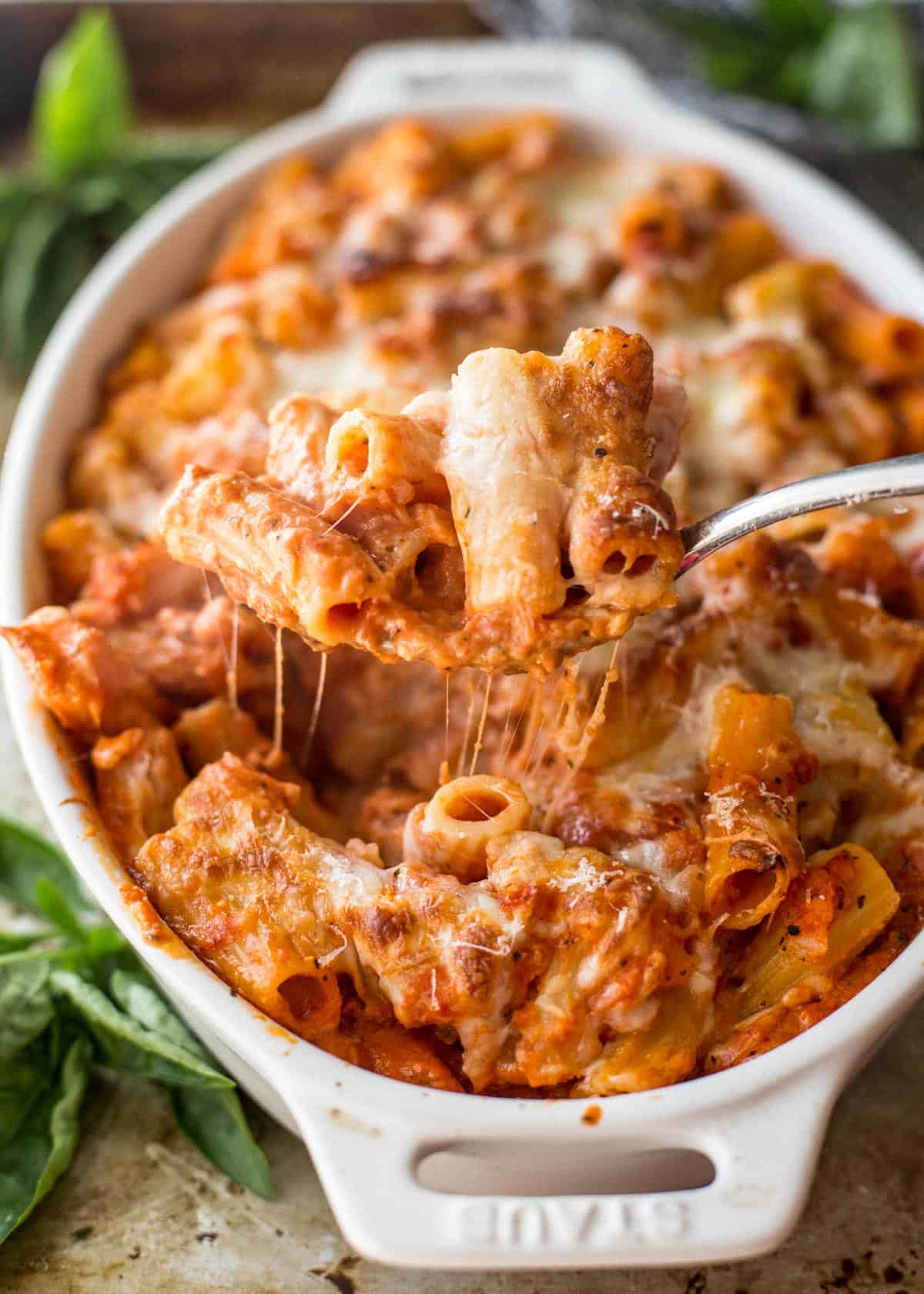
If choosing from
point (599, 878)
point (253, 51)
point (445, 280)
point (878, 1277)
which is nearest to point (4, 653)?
point (599, 878)

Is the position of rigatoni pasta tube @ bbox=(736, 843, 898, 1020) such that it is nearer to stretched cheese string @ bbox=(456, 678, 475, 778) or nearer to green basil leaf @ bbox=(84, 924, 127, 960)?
stretched cheese string @ bbox=(456, 678, 475, 778)

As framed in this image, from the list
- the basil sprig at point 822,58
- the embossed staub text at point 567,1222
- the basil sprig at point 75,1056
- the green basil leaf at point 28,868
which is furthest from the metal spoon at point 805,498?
the basil sprig at point 822,58

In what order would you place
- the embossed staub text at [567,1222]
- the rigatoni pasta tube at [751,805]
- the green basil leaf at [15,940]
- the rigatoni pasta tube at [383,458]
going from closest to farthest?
the embossed staub text at [567,1222]
the rigatoni pasta tube at [383,458]
the rigatoni pasta tube at [751,805]
the green basil leaf at [15,940]

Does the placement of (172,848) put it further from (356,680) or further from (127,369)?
(127,369)

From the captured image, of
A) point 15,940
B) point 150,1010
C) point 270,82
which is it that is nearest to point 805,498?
point 150,1010

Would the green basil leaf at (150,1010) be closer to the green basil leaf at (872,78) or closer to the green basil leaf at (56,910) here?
the green basil leaf at (56,910)
